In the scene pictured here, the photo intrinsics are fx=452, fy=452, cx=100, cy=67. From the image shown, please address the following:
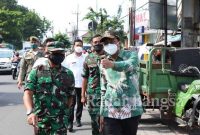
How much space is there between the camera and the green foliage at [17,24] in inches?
2500

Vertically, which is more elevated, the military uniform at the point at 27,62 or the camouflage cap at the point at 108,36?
the camouflage cap at the point at 108,36

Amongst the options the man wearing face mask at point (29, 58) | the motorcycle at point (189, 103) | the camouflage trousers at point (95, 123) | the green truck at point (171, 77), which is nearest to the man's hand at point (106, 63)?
the camouflage trousers at point (95, 123)

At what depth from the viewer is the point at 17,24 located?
65938 mm

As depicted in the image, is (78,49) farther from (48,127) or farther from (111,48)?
(48,127)

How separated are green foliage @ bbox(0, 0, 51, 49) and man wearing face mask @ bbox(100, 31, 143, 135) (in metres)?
57.7

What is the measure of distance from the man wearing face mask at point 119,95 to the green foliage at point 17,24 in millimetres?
57652

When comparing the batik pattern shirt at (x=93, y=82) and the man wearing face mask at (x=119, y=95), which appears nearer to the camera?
the man wearing face mask at (x=119, y=95)

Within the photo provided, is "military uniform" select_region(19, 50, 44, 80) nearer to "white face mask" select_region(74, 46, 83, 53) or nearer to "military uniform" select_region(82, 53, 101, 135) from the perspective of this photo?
"white face mask" select_region(74, 46, 83, 53)

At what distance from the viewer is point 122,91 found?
479cm

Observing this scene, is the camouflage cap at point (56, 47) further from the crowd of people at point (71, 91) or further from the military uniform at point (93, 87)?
the military uniform at point (93, 87)

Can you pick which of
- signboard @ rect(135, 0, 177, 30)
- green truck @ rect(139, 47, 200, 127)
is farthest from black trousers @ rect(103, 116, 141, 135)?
signboard @ rect(135, 0, 177, 30)

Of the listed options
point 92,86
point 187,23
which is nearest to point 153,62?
point 92,86

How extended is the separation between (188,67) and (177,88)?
43 cm

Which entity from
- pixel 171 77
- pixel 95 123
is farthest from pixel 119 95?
A: pixel 171 77
